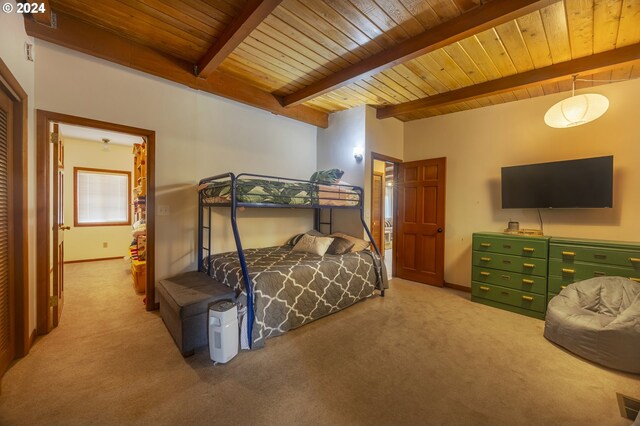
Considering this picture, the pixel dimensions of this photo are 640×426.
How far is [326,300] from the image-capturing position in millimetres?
2840

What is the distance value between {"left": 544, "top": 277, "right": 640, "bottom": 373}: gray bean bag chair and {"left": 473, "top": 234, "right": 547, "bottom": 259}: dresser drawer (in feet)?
1.52

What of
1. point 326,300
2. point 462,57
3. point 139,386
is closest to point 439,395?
point 326,300

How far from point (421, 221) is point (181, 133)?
3.75 m

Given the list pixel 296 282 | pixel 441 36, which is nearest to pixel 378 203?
pixel 296 282

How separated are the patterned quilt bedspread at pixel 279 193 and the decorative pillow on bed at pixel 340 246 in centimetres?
52

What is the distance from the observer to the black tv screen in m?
2.77

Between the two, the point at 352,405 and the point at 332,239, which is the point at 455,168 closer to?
the point at 332,239

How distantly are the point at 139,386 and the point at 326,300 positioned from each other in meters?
1.71

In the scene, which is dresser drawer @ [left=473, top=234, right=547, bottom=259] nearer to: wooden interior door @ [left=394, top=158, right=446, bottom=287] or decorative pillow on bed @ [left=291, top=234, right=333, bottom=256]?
wooden interior door @ [left=394, top=158, right=446, bottom=287]

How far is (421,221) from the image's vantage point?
170 inches

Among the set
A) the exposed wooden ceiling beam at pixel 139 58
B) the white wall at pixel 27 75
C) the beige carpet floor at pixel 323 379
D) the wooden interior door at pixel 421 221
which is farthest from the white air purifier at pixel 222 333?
the wooden interior door at pixel 421 221

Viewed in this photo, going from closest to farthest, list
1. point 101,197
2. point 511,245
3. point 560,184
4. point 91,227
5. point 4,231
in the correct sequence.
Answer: point 4,231 < point 560,184 < point 511,245 < point 91,227 < point 101,197

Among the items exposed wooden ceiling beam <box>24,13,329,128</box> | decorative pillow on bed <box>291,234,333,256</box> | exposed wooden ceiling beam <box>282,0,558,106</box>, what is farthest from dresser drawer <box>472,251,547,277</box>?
exposed wooden ceiling beam <box>24,13,329,128</box>

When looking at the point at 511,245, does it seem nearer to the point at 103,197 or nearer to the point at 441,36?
the point at 441,36
